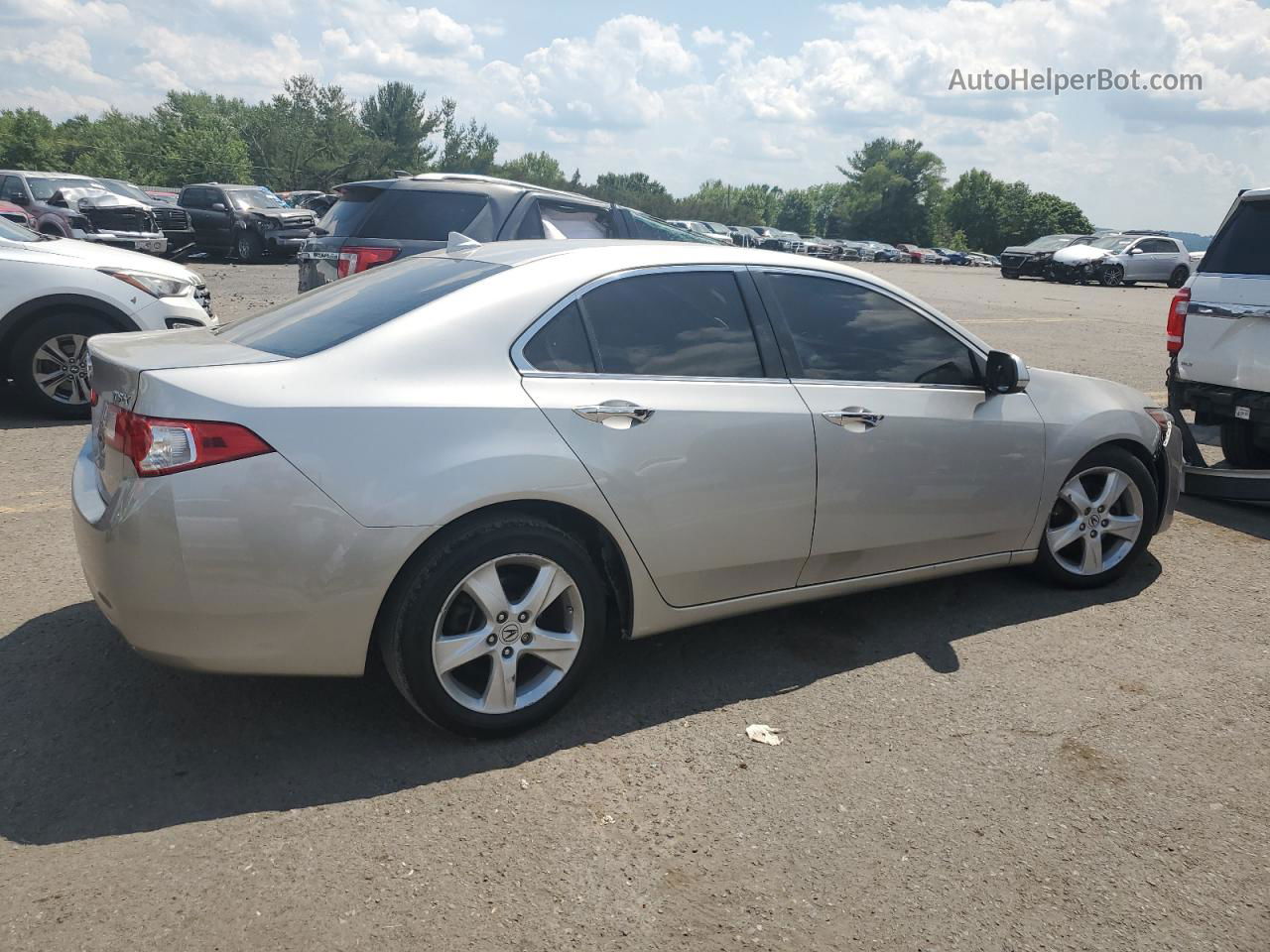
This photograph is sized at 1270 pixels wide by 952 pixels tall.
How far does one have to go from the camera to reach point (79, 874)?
2699mm

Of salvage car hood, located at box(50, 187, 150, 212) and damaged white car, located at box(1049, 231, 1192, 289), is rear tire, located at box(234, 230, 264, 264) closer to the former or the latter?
salvage car hood, located at box(50, 187, 150, 212)

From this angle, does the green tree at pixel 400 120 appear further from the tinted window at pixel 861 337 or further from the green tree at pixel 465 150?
the tinted window at pixel 861 337

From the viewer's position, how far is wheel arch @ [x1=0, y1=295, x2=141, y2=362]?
24.5 ft


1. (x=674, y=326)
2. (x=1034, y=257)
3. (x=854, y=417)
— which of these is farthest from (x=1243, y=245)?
(x=1034, y=257)

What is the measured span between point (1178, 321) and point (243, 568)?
6.58 meters

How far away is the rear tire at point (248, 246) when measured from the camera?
80.8 ft

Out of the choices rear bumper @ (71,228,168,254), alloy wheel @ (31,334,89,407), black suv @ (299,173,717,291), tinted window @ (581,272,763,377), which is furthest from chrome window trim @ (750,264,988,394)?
rear bumper @ (71,228,168,254)

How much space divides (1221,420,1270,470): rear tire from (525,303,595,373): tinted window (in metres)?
5.74

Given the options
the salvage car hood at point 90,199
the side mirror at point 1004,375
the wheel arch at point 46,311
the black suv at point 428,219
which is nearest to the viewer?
the side mirror at point 1004,375

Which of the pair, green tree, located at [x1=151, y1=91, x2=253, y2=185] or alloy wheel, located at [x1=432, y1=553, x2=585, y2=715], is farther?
green tree, located at [x1=151, y1=91, x2=253, y2=185]

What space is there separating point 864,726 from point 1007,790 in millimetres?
533

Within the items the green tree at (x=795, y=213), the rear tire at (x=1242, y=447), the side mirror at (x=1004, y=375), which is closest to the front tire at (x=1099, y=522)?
the side mirror at (x=1004, y=375)

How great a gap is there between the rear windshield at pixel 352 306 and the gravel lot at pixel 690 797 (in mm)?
1235

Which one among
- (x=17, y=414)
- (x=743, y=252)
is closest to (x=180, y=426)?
(x=743, y=252)
